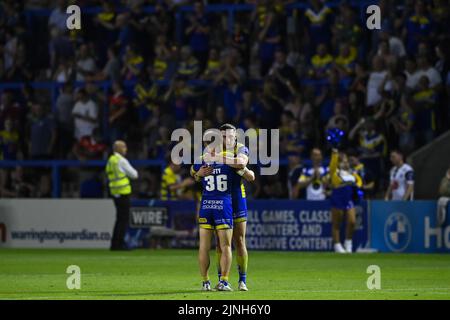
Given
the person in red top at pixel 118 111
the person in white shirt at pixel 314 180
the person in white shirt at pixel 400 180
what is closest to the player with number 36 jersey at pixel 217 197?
the person in white shirt at pixel 400 180

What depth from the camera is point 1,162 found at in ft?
110

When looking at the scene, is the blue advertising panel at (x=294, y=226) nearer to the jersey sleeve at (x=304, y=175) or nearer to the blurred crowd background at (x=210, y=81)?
the jersey sleeve at (x=304, y=175)

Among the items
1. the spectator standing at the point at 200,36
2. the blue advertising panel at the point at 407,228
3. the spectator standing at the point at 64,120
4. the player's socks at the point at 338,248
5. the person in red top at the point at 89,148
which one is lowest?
the player's socks at the point at 338,248

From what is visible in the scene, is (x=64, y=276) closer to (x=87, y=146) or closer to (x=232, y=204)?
(x=232, y=204)

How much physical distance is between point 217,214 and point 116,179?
1203 centimetres

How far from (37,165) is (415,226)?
1146cm

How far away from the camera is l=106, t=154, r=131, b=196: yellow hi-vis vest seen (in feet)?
93.4

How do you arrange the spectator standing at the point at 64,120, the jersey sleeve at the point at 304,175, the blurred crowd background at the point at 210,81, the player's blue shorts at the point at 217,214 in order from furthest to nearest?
the spectator standing at the point at 64,120 < the blurred crowd background at the point at 210,81 < the jersey sleeve at the point at 304,175 < the player's blue shorts at the point at 217,214

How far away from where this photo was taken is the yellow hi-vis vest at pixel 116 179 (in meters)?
28.5

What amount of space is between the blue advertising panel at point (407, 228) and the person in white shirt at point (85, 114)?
874cm

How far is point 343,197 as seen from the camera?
27359 mm

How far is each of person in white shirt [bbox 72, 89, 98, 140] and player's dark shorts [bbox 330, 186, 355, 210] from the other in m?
8.23
